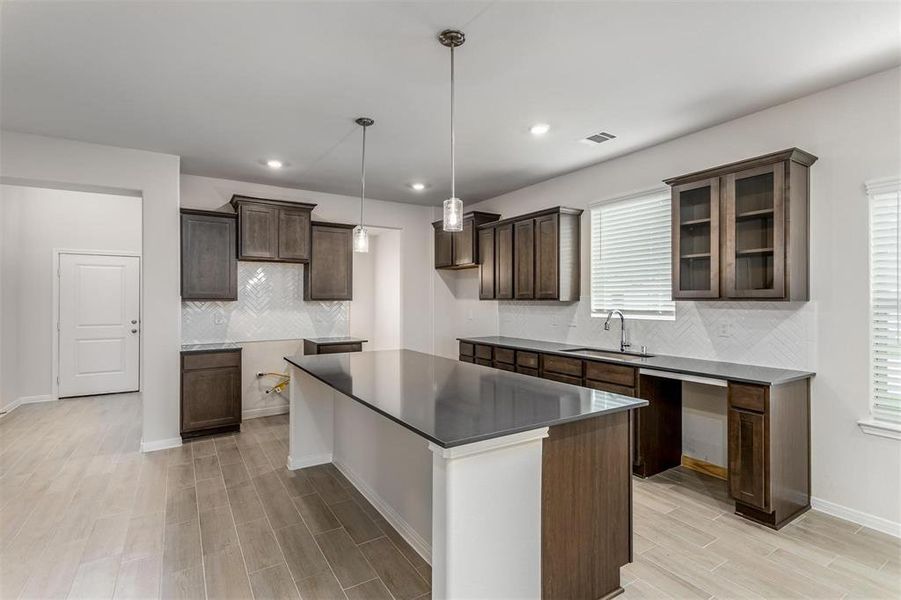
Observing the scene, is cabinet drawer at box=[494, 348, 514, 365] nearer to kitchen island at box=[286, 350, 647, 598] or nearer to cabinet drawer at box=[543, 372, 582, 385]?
cabinet drawer at box=[543, 372, 582, 385]

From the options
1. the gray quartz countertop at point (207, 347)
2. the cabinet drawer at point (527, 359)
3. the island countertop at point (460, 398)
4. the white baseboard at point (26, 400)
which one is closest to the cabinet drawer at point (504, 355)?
the cabinet drawer at point (527, 359)

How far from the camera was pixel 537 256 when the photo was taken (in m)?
4.70

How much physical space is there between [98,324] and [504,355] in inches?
223

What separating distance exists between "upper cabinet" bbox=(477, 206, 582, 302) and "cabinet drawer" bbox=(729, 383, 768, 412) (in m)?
1.94

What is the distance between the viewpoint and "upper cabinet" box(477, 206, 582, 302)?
14.8 ft

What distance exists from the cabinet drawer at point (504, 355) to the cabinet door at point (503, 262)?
2.24ft

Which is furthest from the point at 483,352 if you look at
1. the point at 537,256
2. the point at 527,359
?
the point at 537,256

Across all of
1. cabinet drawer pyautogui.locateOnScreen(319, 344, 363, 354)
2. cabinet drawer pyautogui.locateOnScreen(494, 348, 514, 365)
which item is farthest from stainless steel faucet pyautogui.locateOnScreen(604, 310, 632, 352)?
cabinet drawer pyautogui.locateOnScreen(319, 344, 363, 354)

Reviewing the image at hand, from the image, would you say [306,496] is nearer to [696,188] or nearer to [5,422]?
[696,188]

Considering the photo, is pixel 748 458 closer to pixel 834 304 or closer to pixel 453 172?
pixel 834 304

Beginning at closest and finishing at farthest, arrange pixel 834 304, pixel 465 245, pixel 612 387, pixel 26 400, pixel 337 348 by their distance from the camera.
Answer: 1. pixel 834 304
2. pixel 612 387
3. pixel 337 348
4. pixel 26 400
5. pixel 465 245

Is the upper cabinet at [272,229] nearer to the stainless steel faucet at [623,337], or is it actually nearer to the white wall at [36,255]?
the white wall at [36,255]

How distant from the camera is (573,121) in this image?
3.33 meters

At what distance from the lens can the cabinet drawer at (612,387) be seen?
332 centimetres
